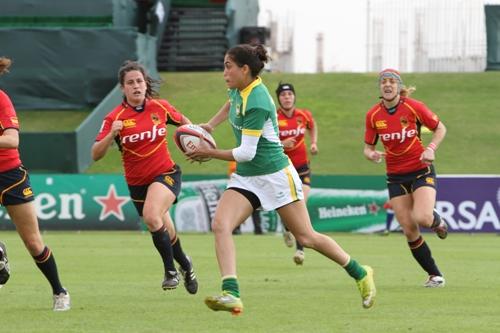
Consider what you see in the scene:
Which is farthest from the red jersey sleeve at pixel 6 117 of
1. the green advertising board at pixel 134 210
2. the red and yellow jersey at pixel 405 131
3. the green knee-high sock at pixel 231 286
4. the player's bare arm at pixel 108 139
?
the green advertising board at pixel 134 210

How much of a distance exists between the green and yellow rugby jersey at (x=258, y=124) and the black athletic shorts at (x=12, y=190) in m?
1.91

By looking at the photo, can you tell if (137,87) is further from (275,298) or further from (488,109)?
(488,109)

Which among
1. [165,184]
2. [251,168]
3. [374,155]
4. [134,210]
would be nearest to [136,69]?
[165,184]

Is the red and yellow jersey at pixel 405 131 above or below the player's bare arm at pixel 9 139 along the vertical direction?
below

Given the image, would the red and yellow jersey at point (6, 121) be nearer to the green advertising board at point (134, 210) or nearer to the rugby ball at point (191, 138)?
the rugby ball at point (191, 138)

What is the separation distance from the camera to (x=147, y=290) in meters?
12.6

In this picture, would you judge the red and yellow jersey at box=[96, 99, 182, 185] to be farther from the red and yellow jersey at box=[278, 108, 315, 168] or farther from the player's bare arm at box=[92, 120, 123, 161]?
the red and yellow jersey at box=[278, 108, 315, 168]

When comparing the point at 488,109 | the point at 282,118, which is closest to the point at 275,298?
the point at 282,118

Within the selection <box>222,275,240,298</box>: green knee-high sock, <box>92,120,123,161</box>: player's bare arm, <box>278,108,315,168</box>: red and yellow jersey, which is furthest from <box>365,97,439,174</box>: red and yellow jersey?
<box>278,108,315,168</box>: red and yellow jersey

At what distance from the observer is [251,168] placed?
10008 mm

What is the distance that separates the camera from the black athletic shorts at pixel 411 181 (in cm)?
1328

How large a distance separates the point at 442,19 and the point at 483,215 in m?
17.8

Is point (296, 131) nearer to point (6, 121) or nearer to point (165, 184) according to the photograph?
point (165, 184)

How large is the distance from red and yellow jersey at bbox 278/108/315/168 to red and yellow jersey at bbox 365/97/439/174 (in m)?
4.96
